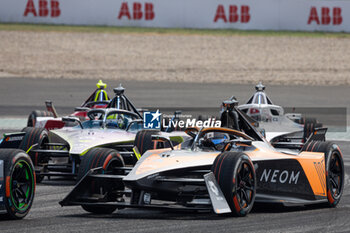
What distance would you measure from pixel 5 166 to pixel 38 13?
40.2 meters

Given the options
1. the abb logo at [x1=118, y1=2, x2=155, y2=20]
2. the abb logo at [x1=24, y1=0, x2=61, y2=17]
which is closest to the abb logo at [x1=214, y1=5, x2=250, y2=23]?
the abb logo at [x1=118, y1=2, x2=155, y2=20]

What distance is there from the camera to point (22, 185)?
31.9 feet

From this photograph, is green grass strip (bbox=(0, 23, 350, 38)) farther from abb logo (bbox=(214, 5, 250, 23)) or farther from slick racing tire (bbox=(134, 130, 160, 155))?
slick racing tire (bbox=(134, 130, 160, 155))

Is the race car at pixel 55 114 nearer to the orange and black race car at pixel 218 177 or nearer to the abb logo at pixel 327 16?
the orange and black race car at pixel 218 177

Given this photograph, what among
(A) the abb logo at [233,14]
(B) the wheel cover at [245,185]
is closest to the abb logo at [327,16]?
(A) the abb logo at [233,14]

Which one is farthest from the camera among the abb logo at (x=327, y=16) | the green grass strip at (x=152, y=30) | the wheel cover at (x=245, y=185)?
the green grass strip at (x=152, y=30)

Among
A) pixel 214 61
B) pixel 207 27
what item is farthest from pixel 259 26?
pixel 214 61

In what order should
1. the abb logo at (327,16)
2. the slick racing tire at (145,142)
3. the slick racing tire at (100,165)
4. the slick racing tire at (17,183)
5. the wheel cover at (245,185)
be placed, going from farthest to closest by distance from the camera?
the abb logo at (327,16)
the slick racing tire at (145,142)
the slick racing tire at (100,165)
the wheel cover at (245,185)
the slick racing tire at (17,183)

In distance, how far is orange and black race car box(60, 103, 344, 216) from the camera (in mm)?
9680

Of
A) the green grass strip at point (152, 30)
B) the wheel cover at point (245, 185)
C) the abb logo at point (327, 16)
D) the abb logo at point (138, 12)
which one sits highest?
the abb logo at point (138, 12)

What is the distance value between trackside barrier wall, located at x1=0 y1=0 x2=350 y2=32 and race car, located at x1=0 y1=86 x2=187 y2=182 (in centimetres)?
3198

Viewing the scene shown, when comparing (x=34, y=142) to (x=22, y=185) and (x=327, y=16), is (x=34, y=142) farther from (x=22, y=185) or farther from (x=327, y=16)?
(x=327, y=16)

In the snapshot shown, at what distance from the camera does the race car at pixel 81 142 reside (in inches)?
543

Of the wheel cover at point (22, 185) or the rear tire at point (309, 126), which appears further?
the rear tire at point (309, 126)
